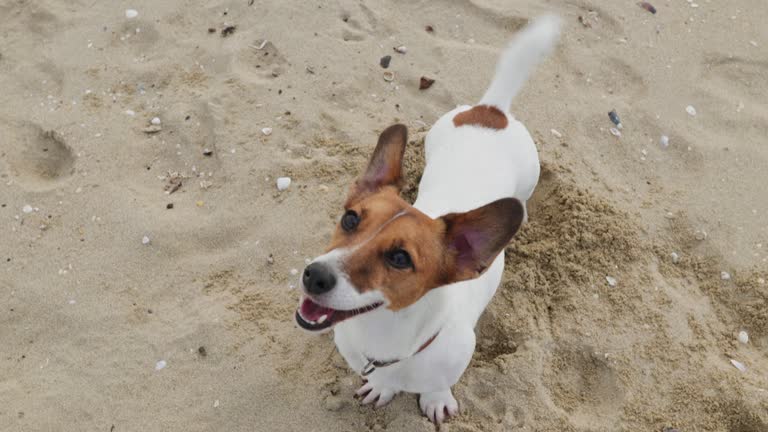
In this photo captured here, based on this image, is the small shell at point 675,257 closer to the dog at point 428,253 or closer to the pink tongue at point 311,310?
the dog at point 428,253

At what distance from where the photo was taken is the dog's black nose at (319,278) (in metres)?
2.19

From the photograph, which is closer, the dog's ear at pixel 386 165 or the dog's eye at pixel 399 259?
the dog's eye at pixel 399 259

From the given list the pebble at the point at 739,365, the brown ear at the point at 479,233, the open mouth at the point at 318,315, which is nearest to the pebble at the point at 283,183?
the open mouth at the point at 318,315

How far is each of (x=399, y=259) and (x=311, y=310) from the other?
0.42 m

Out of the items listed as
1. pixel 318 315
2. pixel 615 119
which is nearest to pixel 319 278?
pixel 318 315

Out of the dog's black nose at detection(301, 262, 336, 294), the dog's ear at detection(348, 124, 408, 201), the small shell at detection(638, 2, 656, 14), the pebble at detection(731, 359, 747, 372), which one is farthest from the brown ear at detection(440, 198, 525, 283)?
the small shell at detection(638, 2, 656, 14)

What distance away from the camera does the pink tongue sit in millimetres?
2385

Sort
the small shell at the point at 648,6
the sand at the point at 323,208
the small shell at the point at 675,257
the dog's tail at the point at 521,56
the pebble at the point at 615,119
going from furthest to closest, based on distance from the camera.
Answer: the small shell at the point at 648,6 < the pebble at the point at 615,119 < the small shell at the point at 675,257 < the sand at the point at 323,208 < the dog's tail at the point at 521,56

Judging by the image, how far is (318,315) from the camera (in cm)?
239

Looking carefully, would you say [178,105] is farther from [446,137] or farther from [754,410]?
[754,410]

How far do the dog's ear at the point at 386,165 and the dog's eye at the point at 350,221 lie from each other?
0.74ft

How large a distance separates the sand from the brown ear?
118 centimetres

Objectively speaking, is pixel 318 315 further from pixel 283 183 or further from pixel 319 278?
pixel 283 183

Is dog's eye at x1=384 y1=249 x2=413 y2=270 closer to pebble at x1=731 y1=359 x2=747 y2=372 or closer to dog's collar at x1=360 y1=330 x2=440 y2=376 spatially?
dog's collar at x1=360 y1=330 x2=440 y2=376
